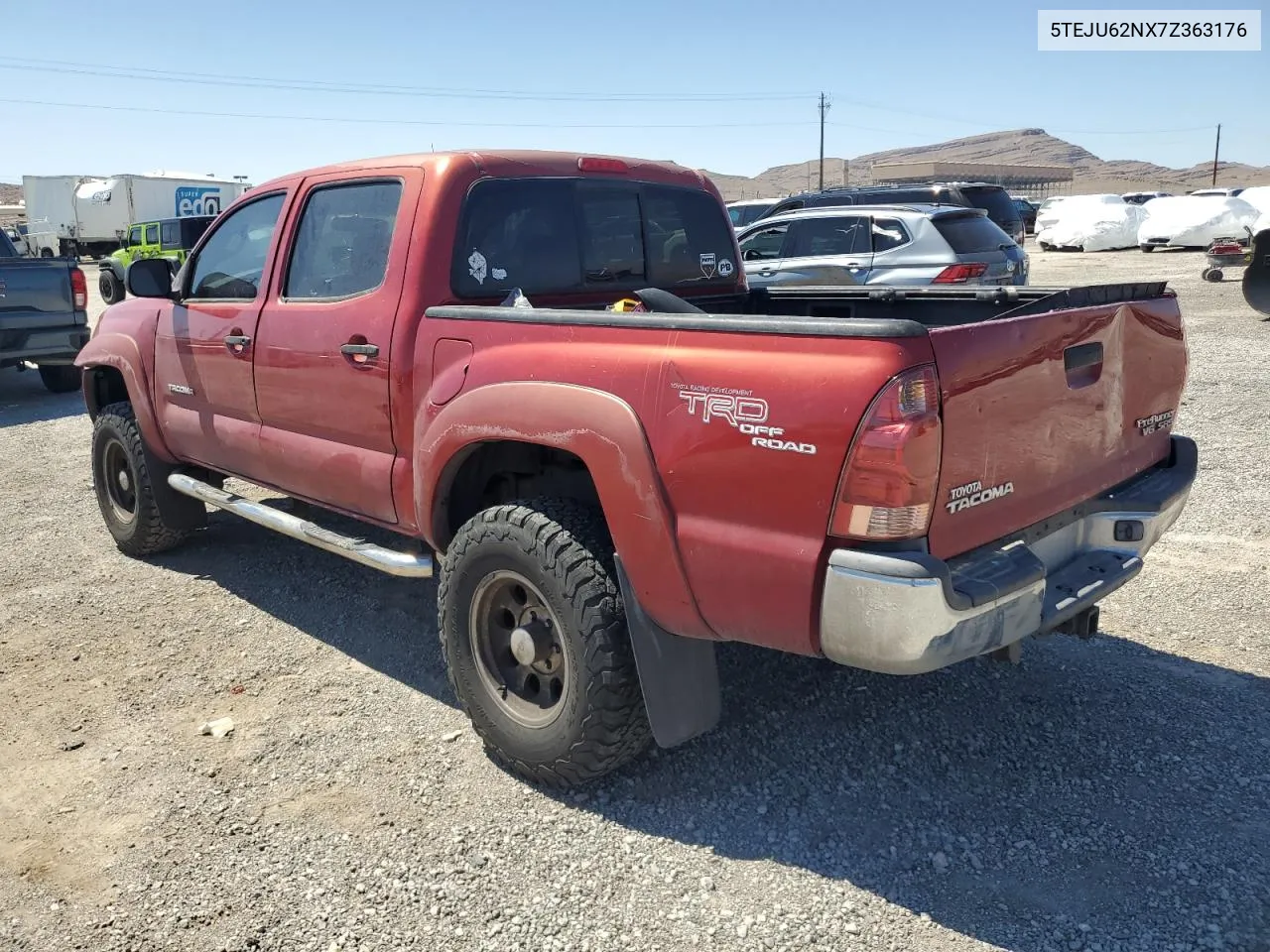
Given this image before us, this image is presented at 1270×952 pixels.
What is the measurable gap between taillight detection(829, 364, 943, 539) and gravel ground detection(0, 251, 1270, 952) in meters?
1.06

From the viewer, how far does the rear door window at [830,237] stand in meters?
10.9

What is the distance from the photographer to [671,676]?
3018 millimetres

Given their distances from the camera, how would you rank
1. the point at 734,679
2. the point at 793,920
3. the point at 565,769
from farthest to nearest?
1. the point at 734,679
2. the point at 565,769
3. the point at 793,920

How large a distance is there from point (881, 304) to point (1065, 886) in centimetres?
246

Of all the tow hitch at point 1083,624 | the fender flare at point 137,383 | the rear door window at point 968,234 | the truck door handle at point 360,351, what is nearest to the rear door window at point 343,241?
the truck door handle at point 360,351

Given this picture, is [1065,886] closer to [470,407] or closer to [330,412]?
[470,407]

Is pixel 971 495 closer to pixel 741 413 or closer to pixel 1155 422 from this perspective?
pixel 741 413

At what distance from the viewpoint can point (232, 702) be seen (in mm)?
3982

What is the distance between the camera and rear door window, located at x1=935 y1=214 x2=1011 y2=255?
405 inches

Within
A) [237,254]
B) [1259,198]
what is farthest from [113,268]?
[1259,198]

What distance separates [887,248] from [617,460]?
28.1 feet

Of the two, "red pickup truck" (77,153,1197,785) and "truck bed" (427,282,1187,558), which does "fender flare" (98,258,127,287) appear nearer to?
"red pickup truck" (77,153,1197,785)

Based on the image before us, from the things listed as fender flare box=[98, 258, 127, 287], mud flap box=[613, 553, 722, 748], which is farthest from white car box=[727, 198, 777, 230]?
mud flap box=[613, 553, 722, 748]

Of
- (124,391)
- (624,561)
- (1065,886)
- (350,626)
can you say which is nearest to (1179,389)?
(1065,886)
